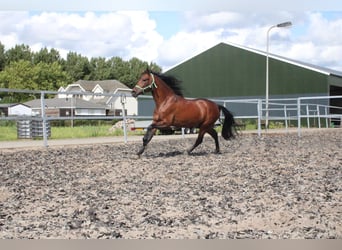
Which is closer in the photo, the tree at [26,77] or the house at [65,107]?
the house at [65,107]

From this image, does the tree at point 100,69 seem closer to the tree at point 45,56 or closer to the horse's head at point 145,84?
the tree at point 45,56

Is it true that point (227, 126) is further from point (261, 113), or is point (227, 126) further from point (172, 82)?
point (261, 113)

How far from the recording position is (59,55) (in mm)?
57438

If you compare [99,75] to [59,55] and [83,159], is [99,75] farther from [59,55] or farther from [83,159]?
[83,159]

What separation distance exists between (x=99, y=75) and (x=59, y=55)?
20.3 ft

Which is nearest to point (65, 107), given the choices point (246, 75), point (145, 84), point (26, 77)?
point (26, 77)

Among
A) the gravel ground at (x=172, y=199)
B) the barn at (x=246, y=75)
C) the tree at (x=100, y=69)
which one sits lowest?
the gravel ground at (x=172, y=199)

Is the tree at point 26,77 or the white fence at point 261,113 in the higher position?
the tree at point 26,77

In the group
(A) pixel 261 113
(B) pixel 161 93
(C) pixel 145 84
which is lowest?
(A) pixel 261 113

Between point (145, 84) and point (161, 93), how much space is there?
26 cm

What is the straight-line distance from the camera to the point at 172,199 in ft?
11.9

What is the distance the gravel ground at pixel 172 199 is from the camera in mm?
2799

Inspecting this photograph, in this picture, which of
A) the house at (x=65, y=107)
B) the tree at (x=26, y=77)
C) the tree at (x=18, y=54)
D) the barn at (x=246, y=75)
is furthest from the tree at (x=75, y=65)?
the barn at (x=246, y=75)

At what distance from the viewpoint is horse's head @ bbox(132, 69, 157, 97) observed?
22.0 ft
